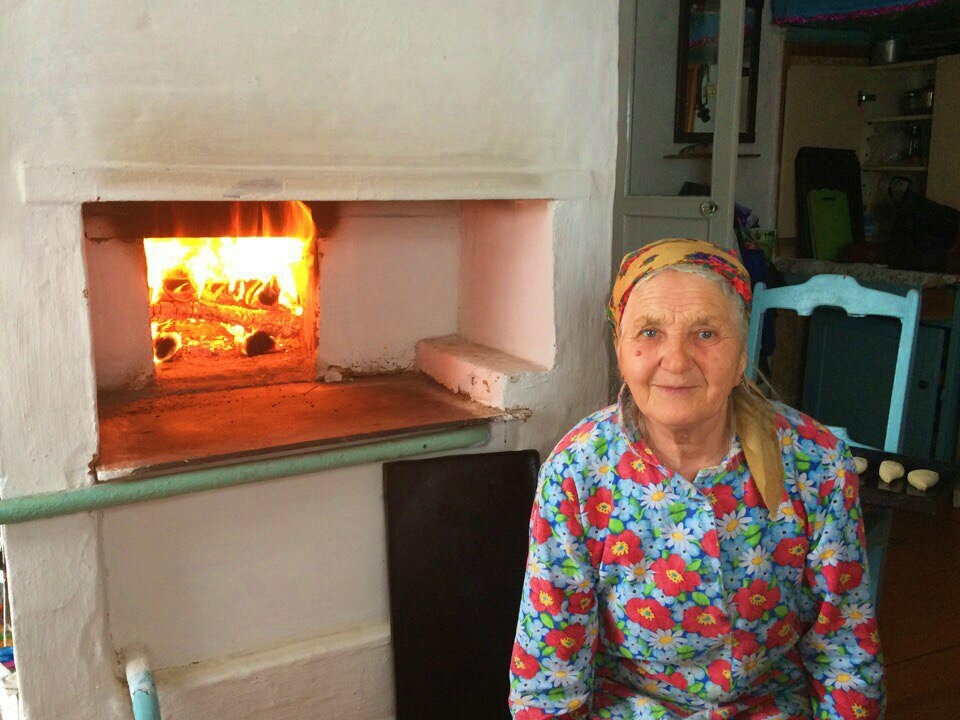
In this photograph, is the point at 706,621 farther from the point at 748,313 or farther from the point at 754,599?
the point at 748,313

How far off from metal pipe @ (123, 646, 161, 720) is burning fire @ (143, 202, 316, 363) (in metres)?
0.91

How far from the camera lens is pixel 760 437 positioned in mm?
1480

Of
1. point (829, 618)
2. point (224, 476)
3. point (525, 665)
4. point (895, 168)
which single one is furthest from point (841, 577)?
point (895, 168)

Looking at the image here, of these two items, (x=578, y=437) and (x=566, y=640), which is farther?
(x=578, y=437)

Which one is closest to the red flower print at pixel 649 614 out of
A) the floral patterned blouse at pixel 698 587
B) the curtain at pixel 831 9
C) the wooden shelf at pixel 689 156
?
the floral patterned blouse at pixel 698 587

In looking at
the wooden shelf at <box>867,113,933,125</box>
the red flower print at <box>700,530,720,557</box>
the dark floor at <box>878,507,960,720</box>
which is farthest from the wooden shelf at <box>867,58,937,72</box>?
the red flower print at <box>700,530,720,557</box>

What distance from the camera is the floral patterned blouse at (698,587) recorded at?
4.71 feet

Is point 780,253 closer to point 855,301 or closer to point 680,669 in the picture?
point 855,301

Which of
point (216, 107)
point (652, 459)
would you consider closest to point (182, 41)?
point (216, 107)

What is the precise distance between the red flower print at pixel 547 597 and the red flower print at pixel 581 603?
0.07 ft

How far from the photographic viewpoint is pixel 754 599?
4.72 feet

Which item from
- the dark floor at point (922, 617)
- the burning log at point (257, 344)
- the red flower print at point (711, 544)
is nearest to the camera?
the red flower print at point (711, 544)

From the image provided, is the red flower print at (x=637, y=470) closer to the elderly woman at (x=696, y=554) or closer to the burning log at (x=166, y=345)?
the elderly woman at (x=696, y=554)

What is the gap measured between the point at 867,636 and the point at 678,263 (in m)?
0.68
